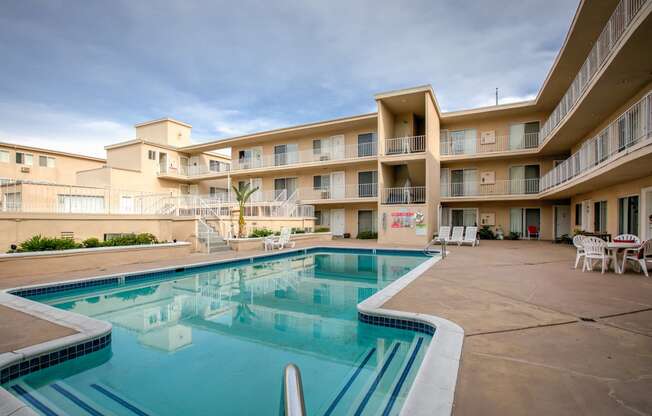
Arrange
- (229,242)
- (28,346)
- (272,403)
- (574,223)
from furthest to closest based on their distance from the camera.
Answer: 1. (574,223)
2. (229,242)
3. (28,346)
4. (272,403)

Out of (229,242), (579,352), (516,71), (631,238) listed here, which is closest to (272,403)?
(579,352)

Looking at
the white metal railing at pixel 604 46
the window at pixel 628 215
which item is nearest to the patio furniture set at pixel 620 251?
the window at pixel 628 215

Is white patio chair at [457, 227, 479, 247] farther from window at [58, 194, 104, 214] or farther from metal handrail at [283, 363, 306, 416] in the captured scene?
metal handrail at [283, 363, 306, 416]

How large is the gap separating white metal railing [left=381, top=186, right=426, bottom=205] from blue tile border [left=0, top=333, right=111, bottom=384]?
15.2 metres

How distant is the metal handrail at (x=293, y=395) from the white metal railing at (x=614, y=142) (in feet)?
31.7

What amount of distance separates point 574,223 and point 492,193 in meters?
4.39

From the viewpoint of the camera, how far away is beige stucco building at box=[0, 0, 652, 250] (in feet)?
36.5

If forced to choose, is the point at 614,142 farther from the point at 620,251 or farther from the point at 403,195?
the point at 403,195

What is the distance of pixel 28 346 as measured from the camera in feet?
12.5

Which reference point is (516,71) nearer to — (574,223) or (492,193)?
→ (492,193)

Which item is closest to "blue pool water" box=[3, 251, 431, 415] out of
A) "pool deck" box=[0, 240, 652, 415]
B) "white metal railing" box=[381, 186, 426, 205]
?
"pool deck" box=[0, 240, 652, 415]

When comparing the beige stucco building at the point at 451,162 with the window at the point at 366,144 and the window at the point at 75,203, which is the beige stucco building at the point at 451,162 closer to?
the window at the point at 366,144

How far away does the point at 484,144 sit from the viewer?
2042 cm

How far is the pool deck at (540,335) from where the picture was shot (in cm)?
260
